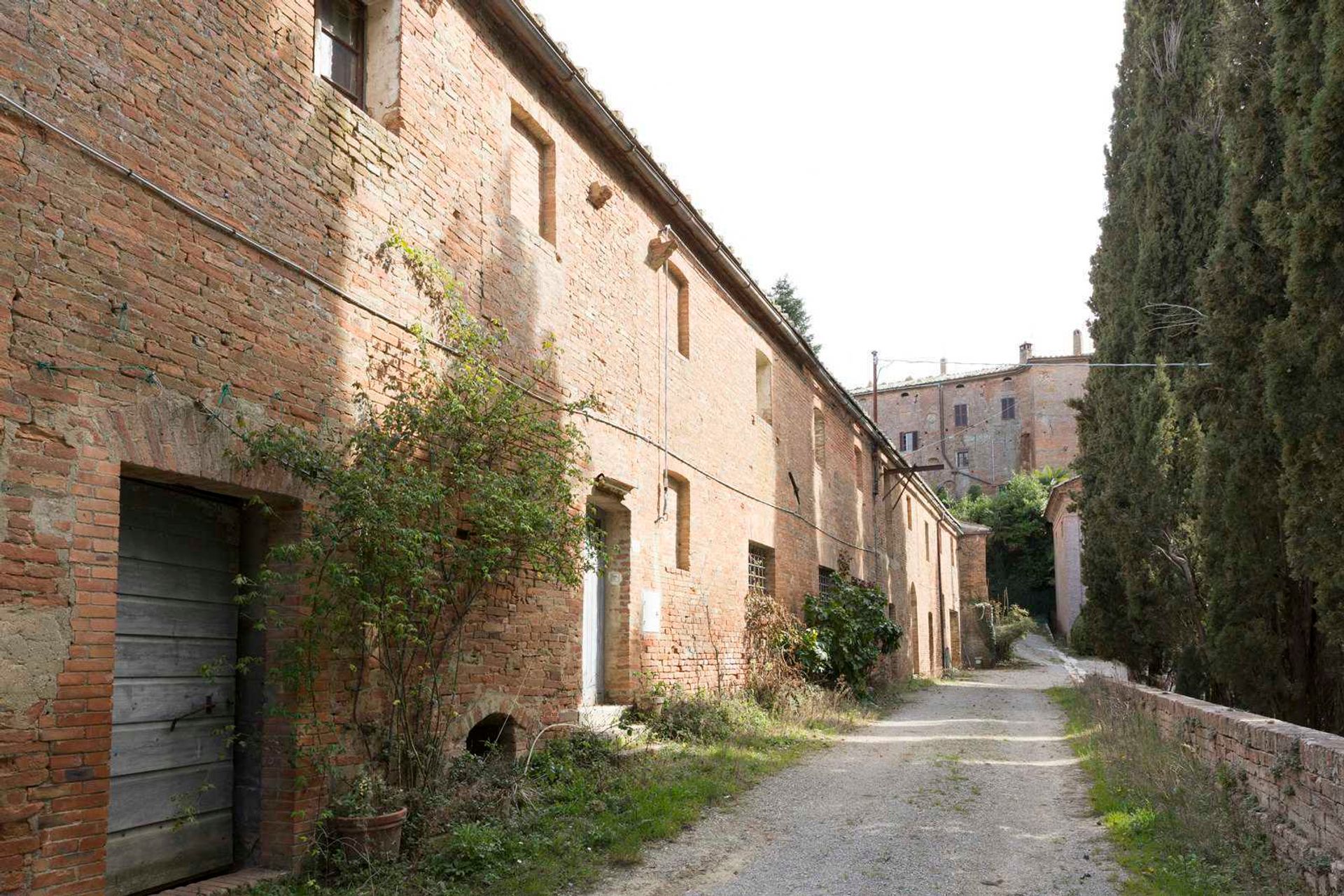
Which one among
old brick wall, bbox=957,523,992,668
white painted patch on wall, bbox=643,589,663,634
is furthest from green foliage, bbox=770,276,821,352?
white painted patch on wall, bbox=643,589,663,634

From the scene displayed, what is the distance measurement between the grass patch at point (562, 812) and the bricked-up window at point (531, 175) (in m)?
4.83

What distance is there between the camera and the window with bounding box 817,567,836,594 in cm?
1831

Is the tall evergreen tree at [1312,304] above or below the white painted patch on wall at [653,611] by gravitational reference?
above

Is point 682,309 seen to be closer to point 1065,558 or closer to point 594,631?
point 594,631

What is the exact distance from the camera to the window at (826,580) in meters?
18.3

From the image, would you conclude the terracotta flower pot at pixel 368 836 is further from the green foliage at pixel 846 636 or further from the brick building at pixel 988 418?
the brick building at pixel 988 418

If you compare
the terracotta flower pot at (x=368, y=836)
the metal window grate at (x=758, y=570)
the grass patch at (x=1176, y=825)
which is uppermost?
the metal window grate at (x=758, y=570)

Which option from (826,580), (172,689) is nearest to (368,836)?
(172,689)

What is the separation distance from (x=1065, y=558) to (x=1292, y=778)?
120 feet

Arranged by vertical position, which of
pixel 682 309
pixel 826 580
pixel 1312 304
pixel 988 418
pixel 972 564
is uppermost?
pixel 988 418

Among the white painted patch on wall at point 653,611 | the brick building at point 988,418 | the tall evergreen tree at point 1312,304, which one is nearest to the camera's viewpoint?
the tall evergreen tree at point 1312,304

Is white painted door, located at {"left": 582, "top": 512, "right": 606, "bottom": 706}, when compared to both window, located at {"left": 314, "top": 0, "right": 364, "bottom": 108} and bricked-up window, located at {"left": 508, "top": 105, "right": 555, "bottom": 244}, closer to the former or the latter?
bricked-up window, located at {"left": 508, "top": 105, "right": 555, "bottom": 244}

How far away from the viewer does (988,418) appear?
5412 centimetres

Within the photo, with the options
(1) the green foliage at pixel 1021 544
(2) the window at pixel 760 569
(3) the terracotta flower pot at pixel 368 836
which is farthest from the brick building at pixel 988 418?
(3) the terracotta flower pot at pixel 368 836
